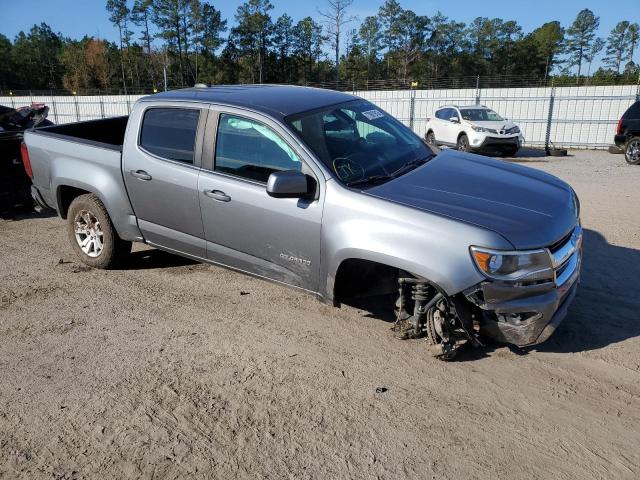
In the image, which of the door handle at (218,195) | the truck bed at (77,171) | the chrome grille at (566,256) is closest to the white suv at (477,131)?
the truck bed at (77,171)

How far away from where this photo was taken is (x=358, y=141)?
13.9 ft

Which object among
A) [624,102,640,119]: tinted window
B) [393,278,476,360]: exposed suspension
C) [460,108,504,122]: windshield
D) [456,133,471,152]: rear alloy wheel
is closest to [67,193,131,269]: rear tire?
→ [393,278,476,360]: exposed suspension

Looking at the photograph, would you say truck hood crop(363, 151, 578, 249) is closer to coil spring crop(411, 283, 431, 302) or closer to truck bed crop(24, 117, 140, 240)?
coil spring crop(411, 283, 431, 302)

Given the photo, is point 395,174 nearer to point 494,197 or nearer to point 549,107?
point 494,197

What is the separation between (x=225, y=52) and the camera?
70750 millimetres

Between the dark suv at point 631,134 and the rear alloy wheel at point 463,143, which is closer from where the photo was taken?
the dark suv at point 631,134

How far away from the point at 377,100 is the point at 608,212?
→ 1632cm

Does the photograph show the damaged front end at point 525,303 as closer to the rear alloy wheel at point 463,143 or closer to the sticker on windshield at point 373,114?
the sticker on windshield at point 373,114

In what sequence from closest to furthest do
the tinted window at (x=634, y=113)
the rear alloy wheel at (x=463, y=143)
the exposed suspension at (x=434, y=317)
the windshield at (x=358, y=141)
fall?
1. the exposed suspension at (x=434, y=317)
2. the windshield at (x=358, y=141)
3. the tinted window at (x=634, y=113)
4. the rear alloy wheel at (x=463, y=143)

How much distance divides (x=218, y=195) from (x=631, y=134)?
12750 millimetres

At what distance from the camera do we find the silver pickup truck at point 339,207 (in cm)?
325

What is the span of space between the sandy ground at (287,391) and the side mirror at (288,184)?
1131mm

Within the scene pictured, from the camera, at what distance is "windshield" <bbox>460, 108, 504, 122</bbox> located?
16.6 m

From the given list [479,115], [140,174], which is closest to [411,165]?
[140,174]
